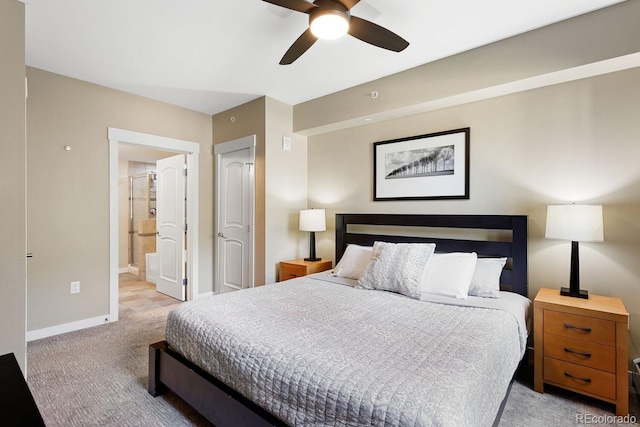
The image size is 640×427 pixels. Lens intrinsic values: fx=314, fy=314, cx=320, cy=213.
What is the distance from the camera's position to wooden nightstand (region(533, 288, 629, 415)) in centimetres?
194

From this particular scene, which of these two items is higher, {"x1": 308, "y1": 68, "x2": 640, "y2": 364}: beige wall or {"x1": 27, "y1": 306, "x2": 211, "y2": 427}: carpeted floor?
{"x1": 308, "y1": 68, "x2": 640, "y2": 364}: beige wall

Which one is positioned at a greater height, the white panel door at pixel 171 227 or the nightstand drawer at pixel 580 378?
the white panel door at pixel 171 227

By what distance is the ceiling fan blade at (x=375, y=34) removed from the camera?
192 cm

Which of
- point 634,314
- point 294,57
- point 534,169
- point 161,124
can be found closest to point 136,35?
point 294,57

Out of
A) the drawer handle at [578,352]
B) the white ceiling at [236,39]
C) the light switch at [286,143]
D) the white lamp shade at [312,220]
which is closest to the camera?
the drawer handle at [578,352]

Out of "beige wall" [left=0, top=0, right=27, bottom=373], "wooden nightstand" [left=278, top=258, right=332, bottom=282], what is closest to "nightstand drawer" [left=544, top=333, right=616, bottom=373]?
"wooden nightstand" [left=278, top=258, right=332, bottom=282]

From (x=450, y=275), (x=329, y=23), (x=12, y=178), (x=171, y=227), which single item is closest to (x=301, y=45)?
(x=329, y=23)

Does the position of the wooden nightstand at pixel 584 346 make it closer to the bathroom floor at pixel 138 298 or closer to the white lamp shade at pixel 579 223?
the white lamp shade at pixel 579 223

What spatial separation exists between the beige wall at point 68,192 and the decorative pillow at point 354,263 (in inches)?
104

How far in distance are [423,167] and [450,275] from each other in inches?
47.7

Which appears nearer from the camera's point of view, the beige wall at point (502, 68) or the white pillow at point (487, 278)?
the beige wall at point (502, 68)

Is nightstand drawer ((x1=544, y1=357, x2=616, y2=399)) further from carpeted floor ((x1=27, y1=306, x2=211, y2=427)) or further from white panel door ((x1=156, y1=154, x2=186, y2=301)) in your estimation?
white panel door ((x1=156, y1=154, x2=186, y2=301))

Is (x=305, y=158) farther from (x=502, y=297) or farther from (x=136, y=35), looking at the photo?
(x=502, y=297)

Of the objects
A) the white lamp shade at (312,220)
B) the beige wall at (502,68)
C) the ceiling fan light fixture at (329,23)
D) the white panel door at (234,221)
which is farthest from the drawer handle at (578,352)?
the white panel door at (234,221)
